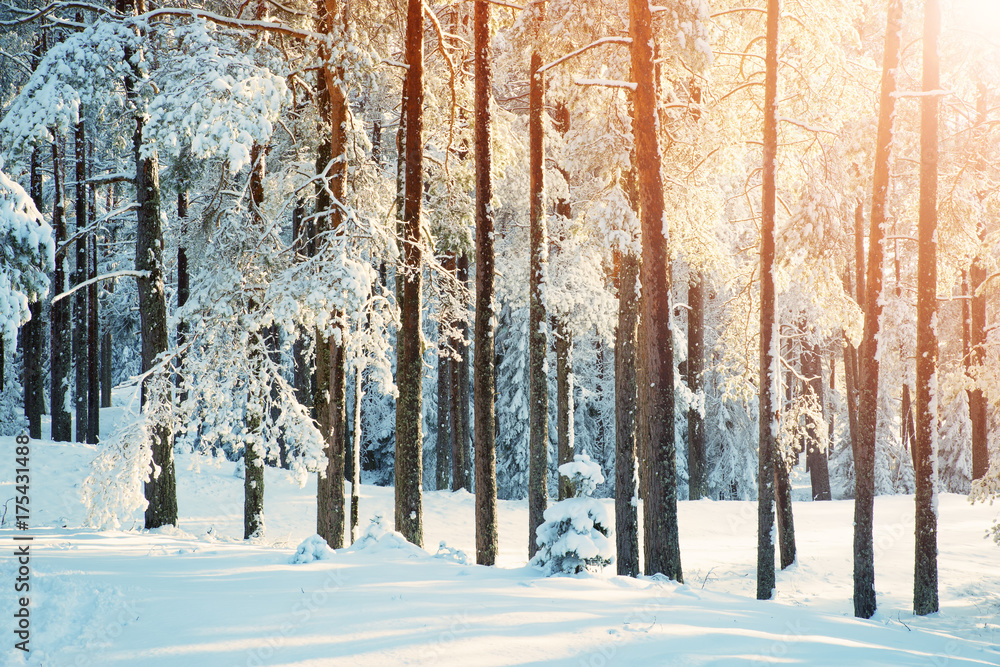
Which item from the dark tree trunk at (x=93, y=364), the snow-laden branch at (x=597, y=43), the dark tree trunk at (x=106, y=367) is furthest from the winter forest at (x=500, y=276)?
the dark tree trunk at (x=106, y=367)

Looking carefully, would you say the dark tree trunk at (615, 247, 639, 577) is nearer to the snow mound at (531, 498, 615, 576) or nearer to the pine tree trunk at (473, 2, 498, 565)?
the pine tree trunk at (473, 2, 498, 565)

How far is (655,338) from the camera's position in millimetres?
8555

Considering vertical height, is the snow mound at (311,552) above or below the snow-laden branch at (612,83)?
below

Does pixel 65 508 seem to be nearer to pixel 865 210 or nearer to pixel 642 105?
pixel 642 105

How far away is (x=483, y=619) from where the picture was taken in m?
5.36

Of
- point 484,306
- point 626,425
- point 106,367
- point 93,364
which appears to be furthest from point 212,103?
point 106,367

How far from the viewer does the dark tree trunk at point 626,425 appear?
419 inches

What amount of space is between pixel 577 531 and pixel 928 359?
7.21 metres

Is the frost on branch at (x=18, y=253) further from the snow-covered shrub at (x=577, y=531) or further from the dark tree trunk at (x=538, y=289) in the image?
the dark tree trunk at (x=538, y=289)

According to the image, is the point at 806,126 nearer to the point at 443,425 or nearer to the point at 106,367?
the point at 443,425

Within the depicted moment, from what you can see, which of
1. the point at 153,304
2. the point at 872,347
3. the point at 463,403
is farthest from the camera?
the point at 463,403

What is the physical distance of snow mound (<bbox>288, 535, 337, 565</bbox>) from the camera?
715cm

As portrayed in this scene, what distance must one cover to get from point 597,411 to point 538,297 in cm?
1651

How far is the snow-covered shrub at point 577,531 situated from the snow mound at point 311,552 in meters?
2.52
